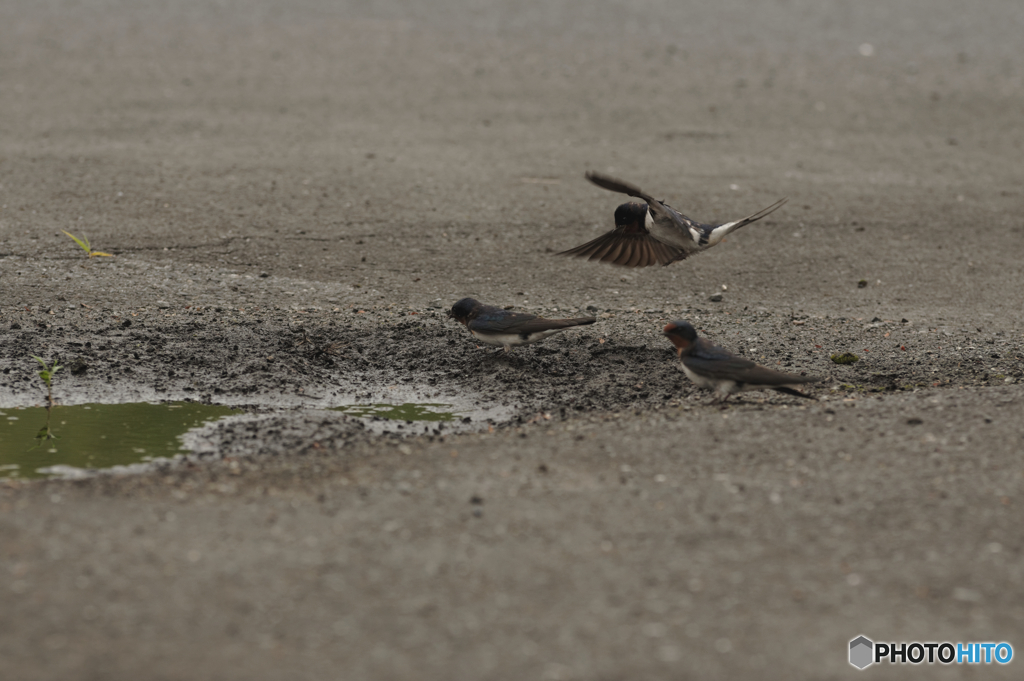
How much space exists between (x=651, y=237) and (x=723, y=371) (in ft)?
4.77

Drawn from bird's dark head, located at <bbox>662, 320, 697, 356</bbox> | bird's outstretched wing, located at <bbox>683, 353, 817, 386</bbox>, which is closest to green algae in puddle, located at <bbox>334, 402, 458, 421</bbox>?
bird's dark head, located at <bbox>662, 320, 697, 356</bbox>

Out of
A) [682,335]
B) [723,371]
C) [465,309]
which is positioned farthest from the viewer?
[465,309]

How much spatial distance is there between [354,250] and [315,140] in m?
3.14

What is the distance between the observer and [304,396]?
612 cm

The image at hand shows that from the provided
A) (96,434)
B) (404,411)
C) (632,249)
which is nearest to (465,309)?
(404,411)

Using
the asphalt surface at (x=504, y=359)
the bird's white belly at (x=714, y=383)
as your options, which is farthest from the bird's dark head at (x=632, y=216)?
the bird's white belly at (x=714, y=383)

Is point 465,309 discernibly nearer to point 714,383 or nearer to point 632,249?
point 632,249

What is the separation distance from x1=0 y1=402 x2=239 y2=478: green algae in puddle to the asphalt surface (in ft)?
0.61

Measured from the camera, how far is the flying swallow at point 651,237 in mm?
6578

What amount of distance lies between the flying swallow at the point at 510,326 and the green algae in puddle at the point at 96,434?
5.04 ft

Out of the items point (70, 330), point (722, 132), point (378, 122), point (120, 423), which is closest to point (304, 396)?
point (120, 423)

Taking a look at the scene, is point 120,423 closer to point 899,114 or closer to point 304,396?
point 304,396

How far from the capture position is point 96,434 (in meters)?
5.43

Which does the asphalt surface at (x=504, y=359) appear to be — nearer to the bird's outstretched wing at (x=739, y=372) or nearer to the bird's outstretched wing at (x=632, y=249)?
the bird's outstretched wing at (x=739, y=372)
